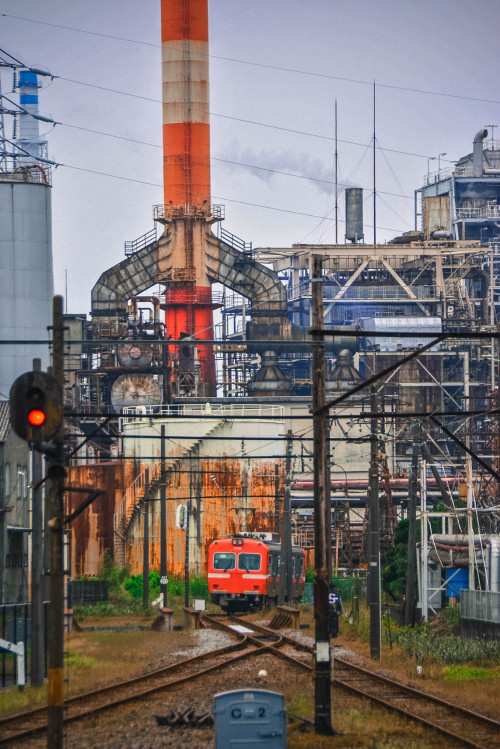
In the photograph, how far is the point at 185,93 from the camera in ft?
262

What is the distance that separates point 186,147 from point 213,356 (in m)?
14.6

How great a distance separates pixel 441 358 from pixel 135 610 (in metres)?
46.6

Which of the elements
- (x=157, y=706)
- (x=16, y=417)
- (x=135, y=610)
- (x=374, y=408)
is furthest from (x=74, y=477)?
(x=16, y=417)

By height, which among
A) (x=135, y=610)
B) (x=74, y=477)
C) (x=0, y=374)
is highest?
(x=0, y=374)

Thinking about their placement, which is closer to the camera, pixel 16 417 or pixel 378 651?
pixel 16 417

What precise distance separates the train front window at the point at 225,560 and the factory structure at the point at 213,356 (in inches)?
361

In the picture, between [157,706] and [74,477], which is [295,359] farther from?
[157,706]

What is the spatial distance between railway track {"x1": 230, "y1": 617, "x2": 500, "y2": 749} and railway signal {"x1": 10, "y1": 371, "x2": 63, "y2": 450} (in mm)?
7442

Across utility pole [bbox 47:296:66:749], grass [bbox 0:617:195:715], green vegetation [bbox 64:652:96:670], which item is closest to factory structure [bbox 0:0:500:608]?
grass [bbox 0:617:195:715]

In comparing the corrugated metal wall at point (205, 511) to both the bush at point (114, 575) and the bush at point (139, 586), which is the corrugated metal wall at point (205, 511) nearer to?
the bush at point (114, 575)

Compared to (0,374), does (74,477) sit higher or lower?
lower

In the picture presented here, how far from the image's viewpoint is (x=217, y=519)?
2210 inches

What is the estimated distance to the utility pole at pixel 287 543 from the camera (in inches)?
1478

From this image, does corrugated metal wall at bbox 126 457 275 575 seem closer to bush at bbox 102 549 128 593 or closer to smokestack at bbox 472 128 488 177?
bush at bbox 102 549 128 593
